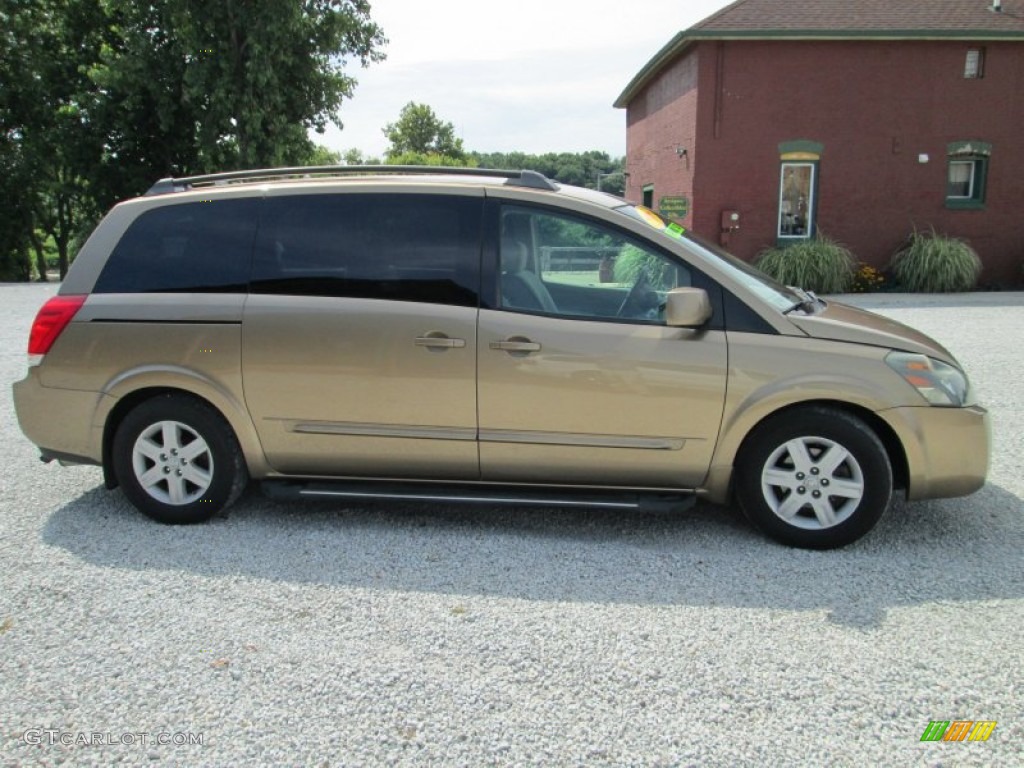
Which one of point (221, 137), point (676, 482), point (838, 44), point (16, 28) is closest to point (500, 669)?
point (676, 482)

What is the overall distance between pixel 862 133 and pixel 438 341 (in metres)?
17.3

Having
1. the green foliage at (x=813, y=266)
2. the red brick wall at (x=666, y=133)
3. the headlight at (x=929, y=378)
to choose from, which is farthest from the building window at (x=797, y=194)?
the headlight at (x=929, y=378)

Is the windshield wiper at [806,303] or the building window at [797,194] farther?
the building window at [797,194]

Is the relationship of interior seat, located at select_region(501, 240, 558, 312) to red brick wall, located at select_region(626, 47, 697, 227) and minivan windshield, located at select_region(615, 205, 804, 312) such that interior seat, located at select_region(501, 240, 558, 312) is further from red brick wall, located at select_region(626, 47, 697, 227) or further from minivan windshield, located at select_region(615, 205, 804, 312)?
red brick wall, located at select_region(626, 47, 697, 227)

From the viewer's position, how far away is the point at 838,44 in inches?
699

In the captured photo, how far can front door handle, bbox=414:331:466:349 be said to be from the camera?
3.98m

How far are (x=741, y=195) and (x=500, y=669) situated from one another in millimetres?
17208

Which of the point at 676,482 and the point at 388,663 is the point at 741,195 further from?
the point at 388,663

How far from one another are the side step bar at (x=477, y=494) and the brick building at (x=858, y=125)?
1513 cm

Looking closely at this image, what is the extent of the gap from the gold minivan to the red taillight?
0.01 m

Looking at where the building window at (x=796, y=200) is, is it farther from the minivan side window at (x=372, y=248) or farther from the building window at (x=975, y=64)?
the minivan side window at (x=372, y=248)

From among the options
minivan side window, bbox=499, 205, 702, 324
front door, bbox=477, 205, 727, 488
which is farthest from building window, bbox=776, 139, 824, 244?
front door, bbox=477, 205, 727, 488

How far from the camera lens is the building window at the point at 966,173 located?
18219 millimetres

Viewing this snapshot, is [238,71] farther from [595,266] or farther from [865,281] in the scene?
[595,266]
